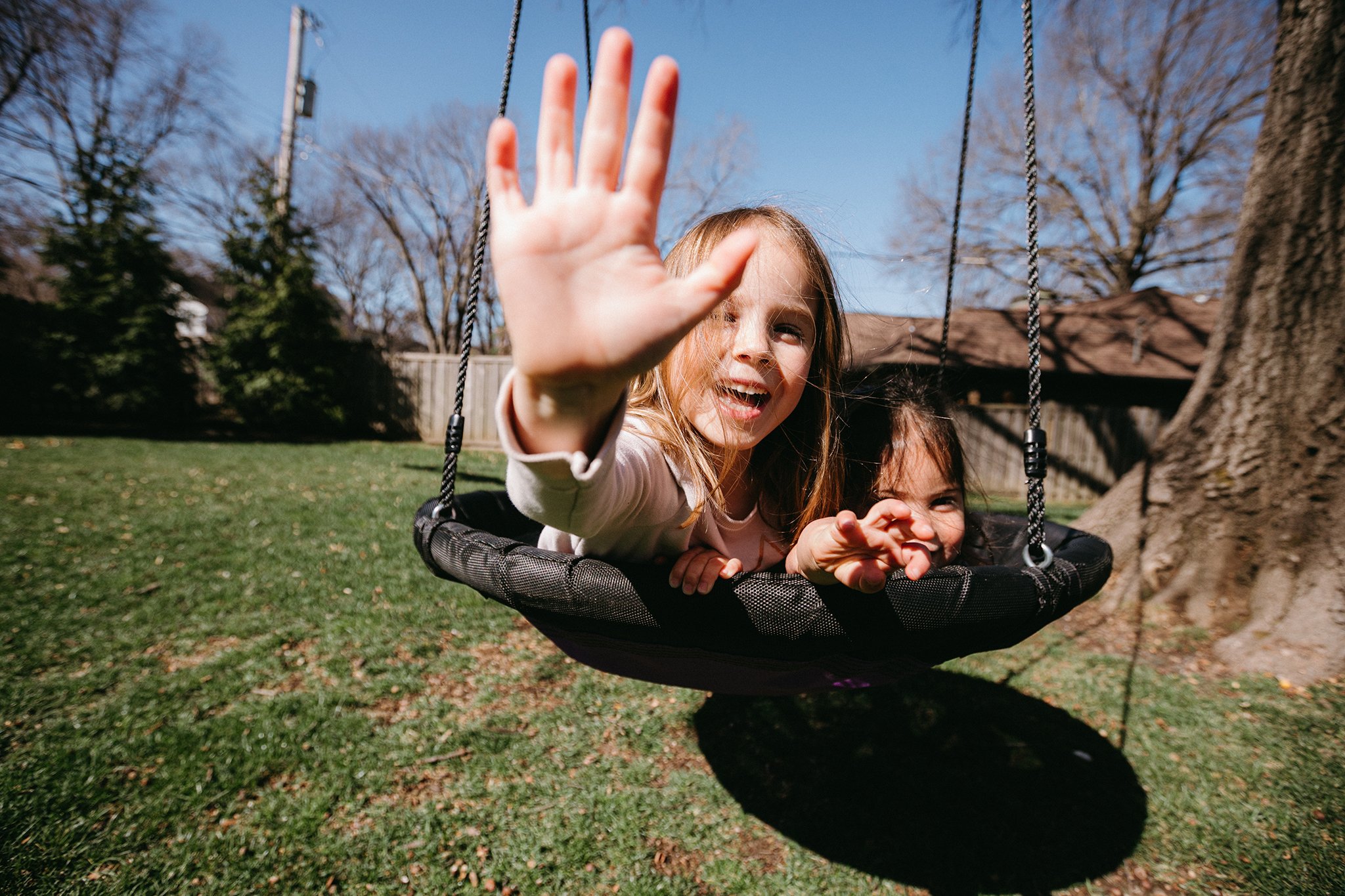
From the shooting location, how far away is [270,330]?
12.0 meters

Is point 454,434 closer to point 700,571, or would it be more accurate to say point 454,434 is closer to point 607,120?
point 700,571

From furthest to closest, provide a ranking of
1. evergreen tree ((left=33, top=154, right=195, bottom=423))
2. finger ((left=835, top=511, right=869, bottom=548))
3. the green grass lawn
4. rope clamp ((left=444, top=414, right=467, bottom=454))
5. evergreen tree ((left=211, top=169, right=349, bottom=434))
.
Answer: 1. evergreen tree ((left=211, top=169, right=349, bottom=434))
2. evergreen tree ((left=33, top=154, right=195, bottom=423))
3. the green grass lawn
4. rope clamp ((left=444, top=414, right=467, bottom=454))
5. finger ((left=835, top=511, right=869, bottom=548))

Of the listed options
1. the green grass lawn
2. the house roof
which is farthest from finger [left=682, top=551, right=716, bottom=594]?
the house roof

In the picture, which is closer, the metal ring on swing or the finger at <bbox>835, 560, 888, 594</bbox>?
the finger at <bbox>835, 560, 888, 594</bbox>

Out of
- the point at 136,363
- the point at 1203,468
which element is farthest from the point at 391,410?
the point at 1203,468

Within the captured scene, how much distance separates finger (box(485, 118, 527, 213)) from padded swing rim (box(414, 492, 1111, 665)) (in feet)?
1.87

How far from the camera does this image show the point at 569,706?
2.65 metres

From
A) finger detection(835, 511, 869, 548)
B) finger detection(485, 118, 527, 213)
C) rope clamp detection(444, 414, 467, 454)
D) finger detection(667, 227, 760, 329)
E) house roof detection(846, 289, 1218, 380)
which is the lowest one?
finger detection(835, 511, 869, 548)

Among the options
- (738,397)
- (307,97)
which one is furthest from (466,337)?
(307,97)

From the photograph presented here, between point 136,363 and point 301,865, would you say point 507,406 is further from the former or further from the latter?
point 136,363

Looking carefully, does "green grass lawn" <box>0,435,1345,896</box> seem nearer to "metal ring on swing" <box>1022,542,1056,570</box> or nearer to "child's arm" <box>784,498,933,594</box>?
"metal ring on swing" <box>1022,542,1056,570</box>

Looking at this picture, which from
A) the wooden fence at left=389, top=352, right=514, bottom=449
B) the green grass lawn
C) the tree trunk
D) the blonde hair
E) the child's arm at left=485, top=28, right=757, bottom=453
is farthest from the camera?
the wooden fence at left=389, top=352, right=514, bottom=449

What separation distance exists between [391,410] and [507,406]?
1395 cm

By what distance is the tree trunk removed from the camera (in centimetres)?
289
